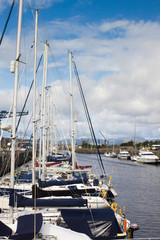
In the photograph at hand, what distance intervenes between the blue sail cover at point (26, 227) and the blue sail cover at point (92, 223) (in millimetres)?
1641

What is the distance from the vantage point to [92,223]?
1391 centimetres

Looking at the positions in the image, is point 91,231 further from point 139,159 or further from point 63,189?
point 139,159

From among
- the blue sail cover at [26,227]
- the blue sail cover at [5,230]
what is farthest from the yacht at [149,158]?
the blue sail cover at [5,230]

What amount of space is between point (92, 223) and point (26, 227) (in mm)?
3493

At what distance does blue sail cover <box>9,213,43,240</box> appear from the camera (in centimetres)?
1206

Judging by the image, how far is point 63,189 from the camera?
23.5 m

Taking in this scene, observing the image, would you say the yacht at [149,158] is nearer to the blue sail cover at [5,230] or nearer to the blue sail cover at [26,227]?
the blue sail cover at [26,227]

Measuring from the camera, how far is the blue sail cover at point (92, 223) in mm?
13672

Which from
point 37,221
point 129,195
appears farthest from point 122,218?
point 129,195

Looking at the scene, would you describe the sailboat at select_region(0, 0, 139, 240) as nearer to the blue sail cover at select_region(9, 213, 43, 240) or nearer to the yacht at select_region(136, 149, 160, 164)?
the blue sail cover at select_region(9, 213, 43, 240)

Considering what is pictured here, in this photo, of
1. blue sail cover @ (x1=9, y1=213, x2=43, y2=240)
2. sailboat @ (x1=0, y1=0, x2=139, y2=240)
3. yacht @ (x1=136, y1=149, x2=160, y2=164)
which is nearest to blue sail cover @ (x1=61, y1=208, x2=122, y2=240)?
sailboat @ (x1=0, y1=0, x2=139, y2=240)

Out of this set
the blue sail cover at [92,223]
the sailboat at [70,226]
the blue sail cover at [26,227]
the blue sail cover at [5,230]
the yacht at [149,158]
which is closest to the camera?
the blue sail cover at [26,227]

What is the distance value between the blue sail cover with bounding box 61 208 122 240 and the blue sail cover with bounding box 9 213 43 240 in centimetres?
164

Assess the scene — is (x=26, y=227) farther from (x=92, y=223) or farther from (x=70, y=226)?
(x=92, y=223)
